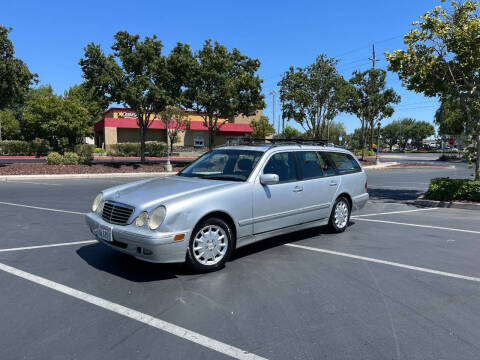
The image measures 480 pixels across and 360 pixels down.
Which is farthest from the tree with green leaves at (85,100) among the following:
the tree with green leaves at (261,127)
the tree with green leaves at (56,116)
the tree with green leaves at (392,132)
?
the tree with green leaves at (392,132)

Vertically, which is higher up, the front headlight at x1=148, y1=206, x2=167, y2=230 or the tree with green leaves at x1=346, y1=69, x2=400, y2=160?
the tree with green leaves at x1=346, y1=69, x2=400, y2=160

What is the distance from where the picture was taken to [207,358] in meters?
2.82

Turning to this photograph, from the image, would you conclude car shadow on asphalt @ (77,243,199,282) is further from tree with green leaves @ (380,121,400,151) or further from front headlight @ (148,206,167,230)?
tree with green leaves @ (380,121,400,151)

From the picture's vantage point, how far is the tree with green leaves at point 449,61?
10266 mm

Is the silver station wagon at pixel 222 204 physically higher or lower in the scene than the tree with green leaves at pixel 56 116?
lower

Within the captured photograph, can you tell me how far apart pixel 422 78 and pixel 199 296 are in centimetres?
1004

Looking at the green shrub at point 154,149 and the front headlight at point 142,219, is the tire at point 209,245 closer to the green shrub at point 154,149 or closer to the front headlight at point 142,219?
→ the front headlight at point 142,219

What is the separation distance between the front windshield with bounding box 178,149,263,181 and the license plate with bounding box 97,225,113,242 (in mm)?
1573

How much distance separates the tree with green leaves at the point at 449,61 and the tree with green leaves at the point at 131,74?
48.0 ft

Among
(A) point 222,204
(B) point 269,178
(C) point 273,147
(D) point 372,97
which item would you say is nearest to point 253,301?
(A) point 222,204

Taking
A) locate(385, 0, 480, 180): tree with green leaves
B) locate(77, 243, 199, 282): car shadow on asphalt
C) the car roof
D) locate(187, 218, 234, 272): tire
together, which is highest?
locate(385, 0, 480, 180): tree with green leaves

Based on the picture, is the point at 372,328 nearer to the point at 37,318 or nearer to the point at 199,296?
the point at 199,296

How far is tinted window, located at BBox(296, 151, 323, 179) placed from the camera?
594 cm

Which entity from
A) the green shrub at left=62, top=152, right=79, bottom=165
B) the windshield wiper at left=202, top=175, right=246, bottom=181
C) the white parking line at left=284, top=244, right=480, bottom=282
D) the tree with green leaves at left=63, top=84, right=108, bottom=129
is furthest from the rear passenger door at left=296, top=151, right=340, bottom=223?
the tree with green leaves at left=63, top=84, right=108, bottom=129
